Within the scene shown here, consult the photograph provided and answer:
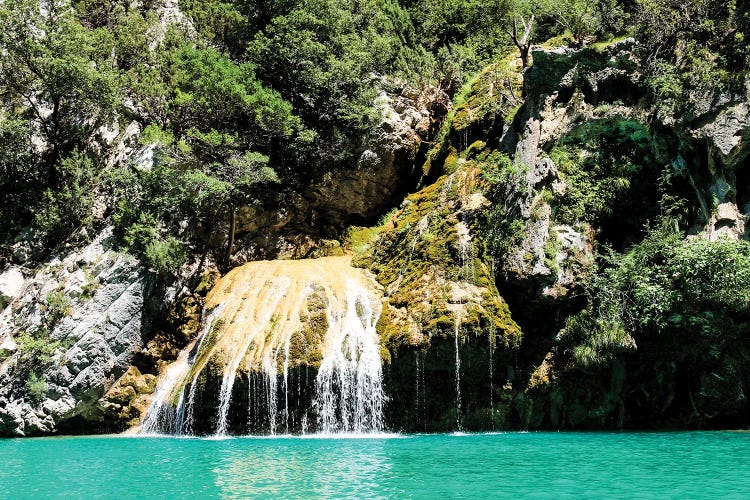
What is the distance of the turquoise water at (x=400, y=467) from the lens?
800cm

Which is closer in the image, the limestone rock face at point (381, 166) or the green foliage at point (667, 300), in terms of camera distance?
the green foliage at point (667, 300)

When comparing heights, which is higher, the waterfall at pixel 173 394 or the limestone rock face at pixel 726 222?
the limestone rock face at pixel 726 222

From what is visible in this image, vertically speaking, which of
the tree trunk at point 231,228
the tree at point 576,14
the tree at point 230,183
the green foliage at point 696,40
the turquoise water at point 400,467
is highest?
the tree at point 576,14

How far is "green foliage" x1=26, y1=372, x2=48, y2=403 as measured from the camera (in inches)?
647

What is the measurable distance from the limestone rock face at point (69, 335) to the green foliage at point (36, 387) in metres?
0.03

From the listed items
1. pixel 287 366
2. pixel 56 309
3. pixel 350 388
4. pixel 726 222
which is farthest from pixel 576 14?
pixel 56 309

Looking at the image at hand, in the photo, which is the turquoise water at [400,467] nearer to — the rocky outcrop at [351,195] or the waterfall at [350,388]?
the waterfall at [350,388]

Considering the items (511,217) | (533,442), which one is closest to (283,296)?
(511,217)

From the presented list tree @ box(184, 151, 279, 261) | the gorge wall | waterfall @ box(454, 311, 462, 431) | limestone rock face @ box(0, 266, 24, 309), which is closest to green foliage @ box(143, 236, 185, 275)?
the gorge wall

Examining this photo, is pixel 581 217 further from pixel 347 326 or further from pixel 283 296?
pixel 283 296

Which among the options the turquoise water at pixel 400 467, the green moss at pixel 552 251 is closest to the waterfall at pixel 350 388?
the turquoise water at pixel 400 467

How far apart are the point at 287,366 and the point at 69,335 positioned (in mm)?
7294

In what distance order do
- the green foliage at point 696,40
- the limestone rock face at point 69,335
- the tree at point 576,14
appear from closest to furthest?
the green foliage at point 696,40 < the limestone rock face at point 69,335 < the tree at point 576,14

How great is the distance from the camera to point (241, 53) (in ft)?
79.2
